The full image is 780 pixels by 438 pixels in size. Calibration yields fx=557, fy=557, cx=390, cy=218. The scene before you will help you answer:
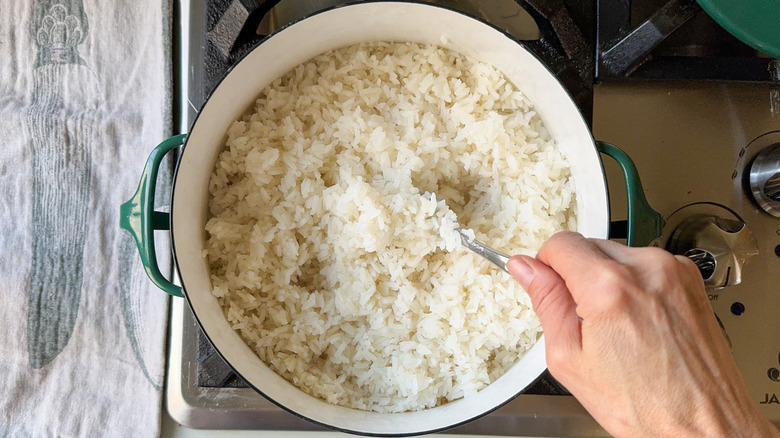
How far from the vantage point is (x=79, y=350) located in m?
1.09

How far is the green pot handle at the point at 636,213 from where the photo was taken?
874 millimetres

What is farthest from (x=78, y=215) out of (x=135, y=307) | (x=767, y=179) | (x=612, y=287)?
(x=767, y=179)

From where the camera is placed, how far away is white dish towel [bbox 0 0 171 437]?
1.08 metres

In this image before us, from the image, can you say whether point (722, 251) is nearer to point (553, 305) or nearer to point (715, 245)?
point (715, 245)

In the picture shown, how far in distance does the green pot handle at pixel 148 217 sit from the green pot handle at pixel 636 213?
0.69m

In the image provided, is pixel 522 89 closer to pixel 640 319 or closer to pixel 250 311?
pixel 640 319

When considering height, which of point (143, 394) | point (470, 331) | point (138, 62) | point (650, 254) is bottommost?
point (143, 394)

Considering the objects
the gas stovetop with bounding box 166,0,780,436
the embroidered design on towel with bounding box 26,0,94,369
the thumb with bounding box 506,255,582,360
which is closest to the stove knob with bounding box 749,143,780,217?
the gas stovetop with bounding box 166,0,780,436

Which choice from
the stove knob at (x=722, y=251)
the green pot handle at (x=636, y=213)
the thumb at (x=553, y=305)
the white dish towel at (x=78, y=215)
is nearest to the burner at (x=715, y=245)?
the stove knob at (x=722, y=251)

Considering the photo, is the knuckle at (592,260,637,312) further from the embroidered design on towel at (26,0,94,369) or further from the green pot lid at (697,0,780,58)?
the embroidered design on towel at (26,0,94,369)

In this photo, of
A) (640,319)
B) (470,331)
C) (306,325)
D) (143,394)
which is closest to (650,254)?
(640,319)

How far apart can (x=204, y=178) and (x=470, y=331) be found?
548 millimetres

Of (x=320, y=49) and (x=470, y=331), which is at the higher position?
(x=320, y=49)

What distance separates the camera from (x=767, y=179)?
1038 mm
